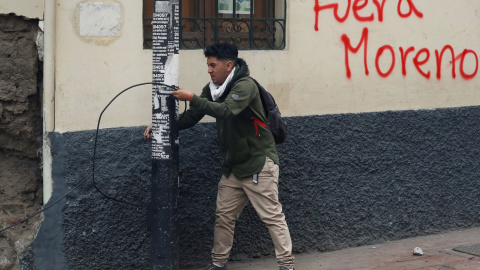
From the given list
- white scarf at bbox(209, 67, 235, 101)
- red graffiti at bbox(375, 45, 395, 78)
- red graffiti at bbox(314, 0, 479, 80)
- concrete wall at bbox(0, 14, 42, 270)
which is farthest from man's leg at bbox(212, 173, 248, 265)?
red graffiti at bbox(375, 45, 395, 78)

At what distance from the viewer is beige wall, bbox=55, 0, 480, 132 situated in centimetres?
546

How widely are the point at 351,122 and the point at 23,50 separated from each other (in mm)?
2906

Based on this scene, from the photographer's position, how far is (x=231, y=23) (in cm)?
620

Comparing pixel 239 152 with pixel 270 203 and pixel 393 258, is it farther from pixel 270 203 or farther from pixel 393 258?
pixel 393 258

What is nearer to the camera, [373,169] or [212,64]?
[212,64]

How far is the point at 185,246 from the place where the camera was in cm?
595

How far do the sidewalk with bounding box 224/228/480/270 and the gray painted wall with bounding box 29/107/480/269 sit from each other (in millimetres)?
95

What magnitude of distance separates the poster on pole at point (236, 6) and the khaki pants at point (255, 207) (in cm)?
143

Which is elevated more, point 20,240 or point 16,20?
point 16,20

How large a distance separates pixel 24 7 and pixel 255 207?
7.33 ft

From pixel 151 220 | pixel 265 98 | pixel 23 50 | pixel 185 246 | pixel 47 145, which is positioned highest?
pixel 23 50

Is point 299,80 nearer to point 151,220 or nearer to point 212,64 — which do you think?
point 212,64

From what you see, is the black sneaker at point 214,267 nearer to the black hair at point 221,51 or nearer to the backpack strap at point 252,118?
the backpack strap at point 252,118

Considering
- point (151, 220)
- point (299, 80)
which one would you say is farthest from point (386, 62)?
point (151, 220)
